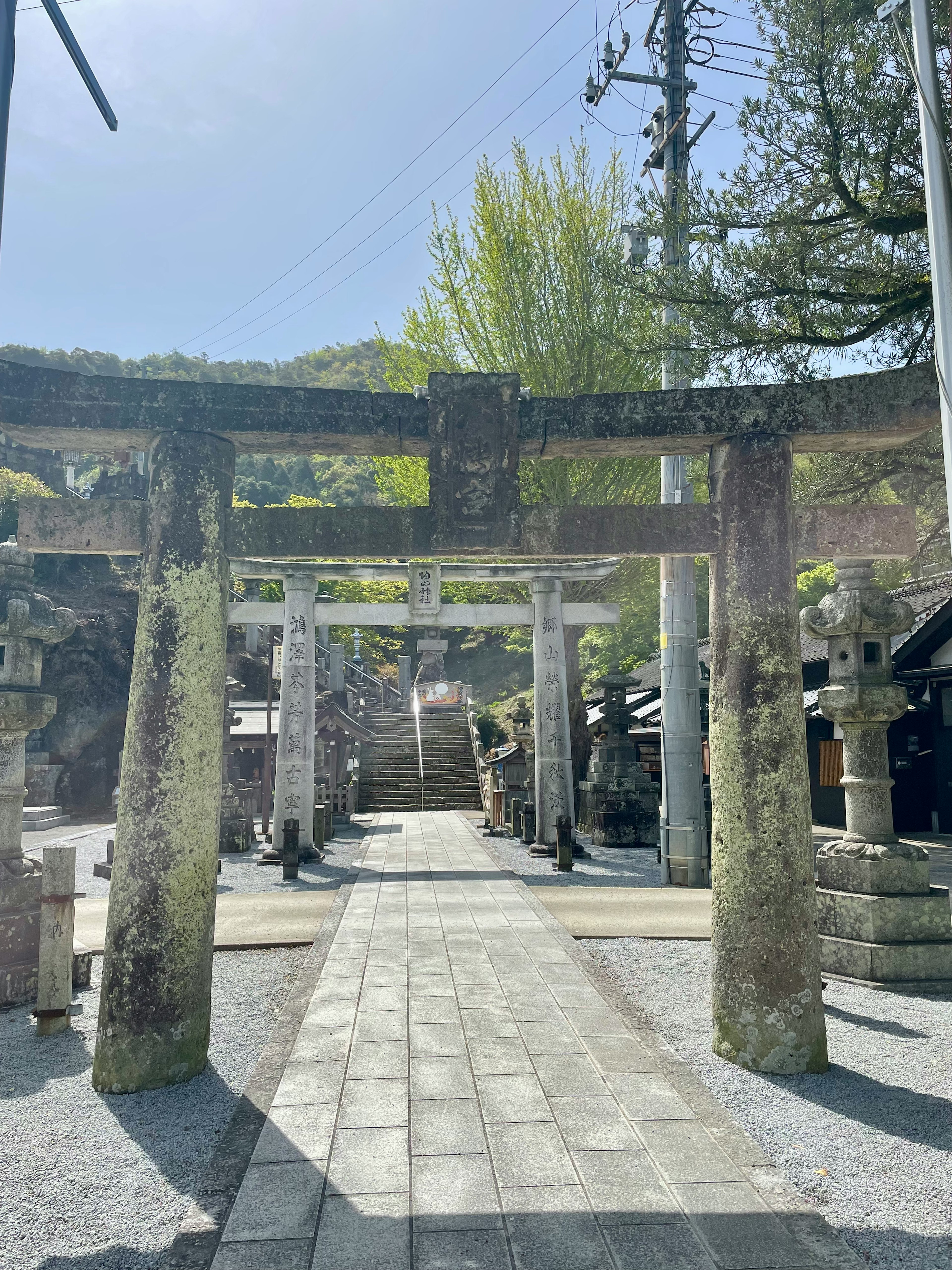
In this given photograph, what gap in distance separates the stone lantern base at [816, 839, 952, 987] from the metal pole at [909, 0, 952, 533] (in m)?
3.77

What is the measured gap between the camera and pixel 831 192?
8.31 meters

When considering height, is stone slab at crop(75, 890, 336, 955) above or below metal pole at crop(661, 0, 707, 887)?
below

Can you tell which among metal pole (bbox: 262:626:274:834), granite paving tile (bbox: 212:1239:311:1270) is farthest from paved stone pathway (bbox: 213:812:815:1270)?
metal pole (bbox: 262:626:274:834)

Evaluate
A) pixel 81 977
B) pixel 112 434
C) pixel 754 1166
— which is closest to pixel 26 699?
pixel 81 977

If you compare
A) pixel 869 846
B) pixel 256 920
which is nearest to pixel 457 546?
pixel 869 846

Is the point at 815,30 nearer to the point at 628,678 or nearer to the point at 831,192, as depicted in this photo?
the point at 831,192

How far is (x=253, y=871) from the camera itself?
12594 millimetres

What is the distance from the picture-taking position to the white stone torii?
1345 cm

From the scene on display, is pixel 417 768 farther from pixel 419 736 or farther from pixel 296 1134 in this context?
pixel 296 1134

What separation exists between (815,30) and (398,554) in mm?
6960

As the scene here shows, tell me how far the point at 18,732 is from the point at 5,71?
484 cm

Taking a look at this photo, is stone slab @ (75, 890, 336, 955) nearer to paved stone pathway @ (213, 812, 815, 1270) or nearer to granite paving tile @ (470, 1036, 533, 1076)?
paved stone pathway @ (213, 812, 815, 1270)

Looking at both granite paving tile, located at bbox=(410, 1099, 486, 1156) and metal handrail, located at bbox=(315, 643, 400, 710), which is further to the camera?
metal handrail, located at bbox=(315, 643, 400, 710)

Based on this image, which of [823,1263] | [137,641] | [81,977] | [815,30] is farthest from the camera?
[815,30]
